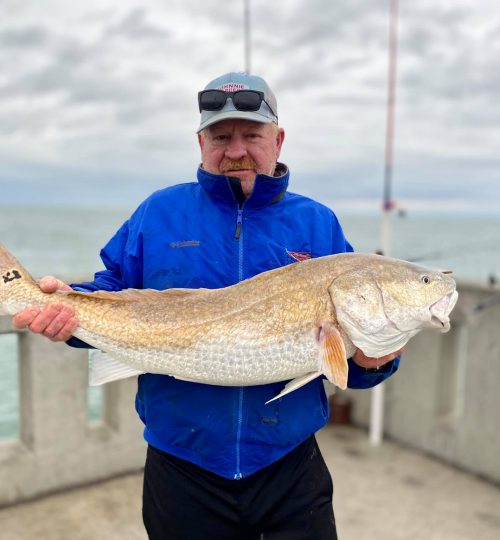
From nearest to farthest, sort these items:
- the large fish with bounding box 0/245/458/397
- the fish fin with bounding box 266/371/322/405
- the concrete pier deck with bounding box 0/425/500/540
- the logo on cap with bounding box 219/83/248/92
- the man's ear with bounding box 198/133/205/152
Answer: the fish fin with bounding box 266/371/322/405 → the large fish with bounding box 0/245/458/397 → the logo on cap with bounding box 219/83/248/92 → the man's ear with bounding box 198/133/205/152 → the concrete pier deck with bounding box 0/425/500/540

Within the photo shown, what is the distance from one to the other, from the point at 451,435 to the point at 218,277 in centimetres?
407

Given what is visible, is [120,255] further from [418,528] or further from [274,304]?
[418,528]

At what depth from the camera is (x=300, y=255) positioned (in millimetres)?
2959

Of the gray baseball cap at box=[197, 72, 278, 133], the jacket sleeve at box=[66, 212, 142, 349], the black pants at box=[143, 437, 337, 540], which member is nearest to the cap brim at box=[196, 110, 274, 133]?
the gray baseball cap at box=[197, 72, 278, 133]

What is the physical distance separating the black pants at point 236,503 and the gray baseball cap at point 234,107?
176cm

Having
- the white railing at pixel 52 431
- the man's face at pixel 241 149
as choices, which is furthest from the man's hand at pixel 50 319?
the white railing at pixel 52 431

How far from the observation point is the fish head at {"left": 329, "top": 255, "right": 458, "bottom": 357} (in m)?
2.76

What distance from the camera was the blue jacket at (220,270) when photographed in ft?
9.16

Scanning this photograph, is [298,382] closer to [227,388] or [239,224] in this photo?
[227,388]

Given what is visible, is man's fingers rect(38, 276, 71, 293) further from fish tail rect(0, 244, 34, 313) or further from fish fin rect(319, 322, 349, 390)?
fish fin rect(319, 322, 349, 390)

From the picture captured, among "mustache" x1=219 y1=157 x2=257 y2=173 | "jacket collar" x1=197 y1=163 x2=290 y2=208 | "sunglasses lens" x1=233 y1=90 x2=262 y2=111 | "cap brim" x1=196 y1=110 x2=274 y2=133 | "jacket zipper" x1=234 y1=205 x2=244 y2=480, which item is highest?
"sunglasses lens" x1=233 y1=90 x2=262 y2=111

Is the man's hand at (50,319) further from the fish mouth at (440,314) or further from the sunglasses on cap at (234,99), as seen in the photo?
the fish mouth at (440,314)

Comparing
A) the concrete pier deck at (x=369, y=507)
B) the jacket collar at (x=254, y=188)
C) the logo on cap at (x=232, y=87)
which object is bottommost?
the concrete pier deck at (x=369, y=507)

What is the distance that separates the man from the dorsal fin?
0.30 ft
